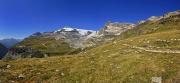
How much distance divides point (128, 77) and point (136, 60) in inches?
366

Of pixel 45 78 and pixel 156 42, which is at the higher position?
pixel 156 42

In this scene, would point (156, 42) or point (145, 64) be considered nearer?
point (145, 64)

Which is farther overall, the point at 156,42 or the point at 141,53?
the point at 156,42

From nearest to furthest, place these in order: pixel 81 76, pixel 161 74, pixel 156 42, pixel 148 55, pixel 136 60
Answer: pixel 161 74 → pixel 81 76 → pixel 136 60 → pixel 148 55 → pixel 156 42

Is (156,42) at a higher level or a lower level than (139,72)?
higher

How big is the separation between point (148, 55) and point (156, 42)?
75.5ft

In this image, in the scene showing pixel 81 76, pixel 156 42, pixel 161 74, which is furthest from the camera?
pixel 156 42

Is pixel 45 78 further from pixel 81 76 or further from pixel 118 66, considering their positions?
pixel 118 66

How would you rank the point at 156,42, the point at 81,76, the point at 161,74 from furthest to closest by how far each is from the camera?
the point at 156,42, the point at 81,76, the point at 161,74

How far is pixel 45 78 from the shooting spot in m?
53.2

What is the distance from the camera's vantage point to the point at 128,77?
49.2 m

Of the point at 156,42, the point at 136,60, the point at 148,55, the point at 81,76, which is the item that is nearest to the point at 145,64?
the point at 136,60

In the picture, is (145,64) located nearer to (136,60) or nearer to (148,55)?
(136,60)

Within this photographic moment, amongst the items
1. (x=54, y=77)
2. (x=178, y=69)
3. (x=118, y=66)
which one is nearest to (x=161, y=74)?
(x=178, y=69)
